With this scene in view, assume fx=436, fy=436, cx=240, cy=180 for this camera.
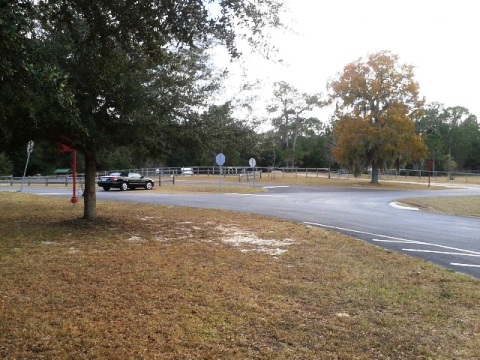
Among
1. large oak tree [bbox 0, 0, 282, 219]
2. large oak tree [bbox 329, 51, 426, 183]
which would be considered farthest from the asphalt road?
large oak tree [bbox 329, 51, 426, 183]

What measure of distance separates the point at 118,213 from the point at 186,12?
966 centimetres

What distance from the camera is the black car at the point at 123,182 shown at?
97.7 feet

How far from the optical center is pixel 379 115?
3819 centimetres

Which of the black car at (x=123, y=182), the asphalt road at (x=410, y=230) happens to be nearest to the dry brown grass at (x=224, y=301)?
the asphalt road at (x=410, y=230)

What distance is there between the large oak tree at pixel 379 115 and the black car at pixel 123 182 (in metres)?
17.8

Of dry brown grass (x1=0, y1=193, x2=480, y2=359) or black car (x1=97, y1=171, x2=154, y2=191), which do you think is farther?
black car (x1=97, y1=171, x2=154, y2=191)

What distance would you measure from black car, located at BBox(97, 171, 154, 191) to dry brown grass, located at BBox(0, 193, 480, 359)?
2058 cm

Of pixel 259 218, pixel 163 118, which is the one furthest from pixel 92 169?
pixel 259 218

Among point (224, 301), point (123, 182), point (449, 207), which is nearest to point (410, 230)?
point (224, 301)

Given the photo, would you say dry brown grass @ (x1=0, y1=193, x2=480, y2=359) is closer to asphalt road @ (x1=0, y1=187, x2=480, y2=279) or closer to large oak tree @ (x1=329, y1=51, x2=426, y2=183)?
asphalt road @ (x1=0, y1=187, x2=480, y2=279)

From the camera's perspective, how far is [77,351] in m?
3.70

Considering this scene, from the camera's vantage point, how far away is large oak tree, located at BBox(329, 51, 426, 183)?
37188mm

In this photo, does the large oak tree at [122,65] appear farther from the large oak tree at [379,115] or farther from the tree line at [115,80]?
the large oak tree at [379,115]

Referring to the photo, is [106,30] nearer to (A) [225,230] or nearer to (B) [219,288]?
(B) [219,288]
